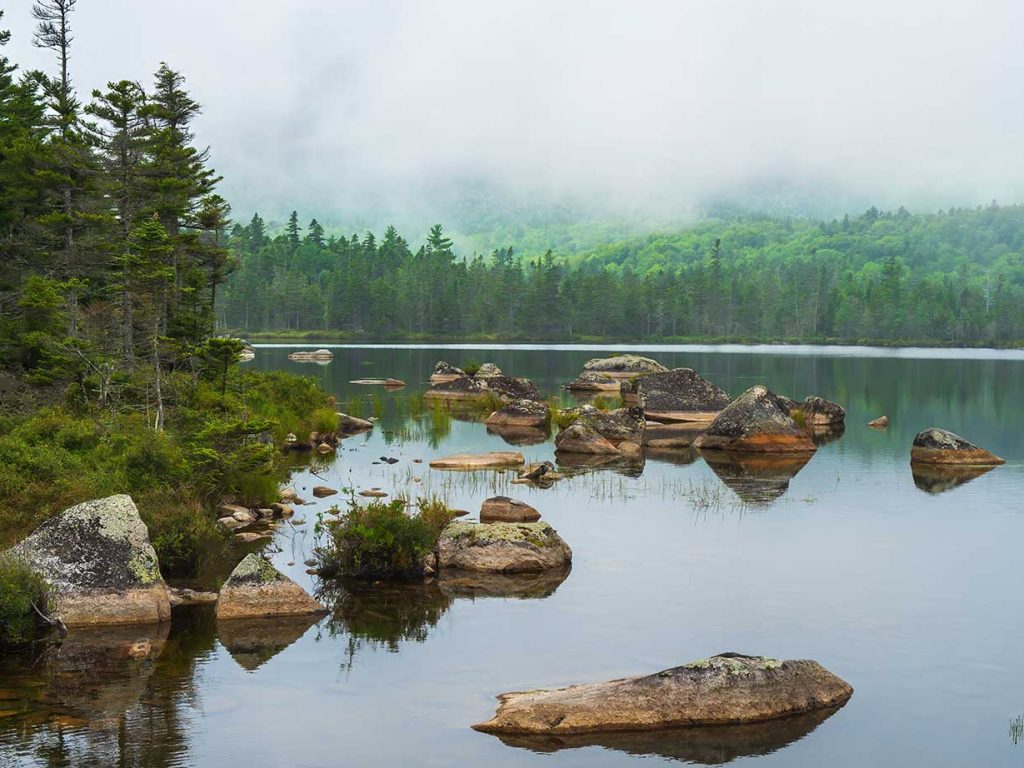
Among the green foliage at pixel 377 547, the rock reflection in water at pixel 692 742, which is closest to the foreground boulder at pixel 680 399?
the green foliage at pixel 377 547

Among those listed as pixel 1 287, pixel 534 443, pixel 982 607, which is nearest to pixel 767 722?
pixel 982 607

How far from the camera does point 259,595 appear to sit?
18.9m

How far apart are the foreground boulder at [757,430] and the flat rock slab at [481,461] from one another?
9.99 meters

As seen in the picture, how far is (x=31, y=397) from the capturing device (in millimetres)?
32406

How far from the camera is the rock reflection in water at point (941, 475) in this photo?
117ft

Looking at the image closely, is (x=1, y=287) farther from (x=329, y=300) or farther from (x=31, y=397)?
(x=329, y=300)

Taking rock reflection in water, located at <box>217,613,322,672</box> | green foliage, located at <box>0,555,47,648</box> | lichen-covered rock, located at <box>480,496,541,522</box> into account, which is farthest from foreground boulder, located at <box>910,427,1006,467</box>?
green foliage, located at <box>0,555,47,648</box>

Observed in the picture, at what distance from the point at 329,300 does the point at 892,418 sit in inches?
5712

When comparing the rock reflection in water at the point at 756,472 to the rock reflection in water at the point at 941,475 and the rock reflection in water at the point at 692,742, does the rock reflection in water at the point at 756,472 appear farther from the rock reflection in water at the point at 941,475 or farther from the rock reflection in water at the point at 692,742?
the rock reflection in water at the point at 692,742

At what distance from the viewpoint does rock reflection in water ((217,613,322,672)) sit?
1686cm

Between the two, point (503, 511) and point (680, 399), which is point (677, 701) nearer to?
point (503, 511)

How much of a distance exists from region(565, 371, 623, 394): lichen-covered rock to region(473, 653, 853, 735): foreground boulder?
59282mm

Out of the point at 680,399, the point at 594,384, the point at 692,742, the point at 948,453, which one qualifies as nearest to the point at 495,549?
the point at 692,742

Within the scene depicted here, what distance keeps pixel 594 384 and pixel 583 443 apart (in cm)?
3287
